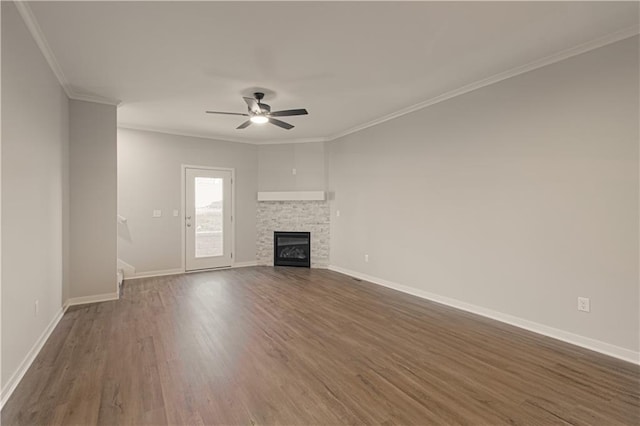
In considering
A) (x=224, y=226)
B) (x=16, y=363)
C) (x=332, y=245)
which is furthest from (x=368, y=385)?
(x=224, y=226)

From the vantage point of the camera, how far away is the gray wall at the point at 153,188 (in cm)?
575

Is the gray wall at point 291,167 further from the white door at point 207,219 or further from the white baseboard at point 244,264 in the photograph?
the white baseboard at point 244,264

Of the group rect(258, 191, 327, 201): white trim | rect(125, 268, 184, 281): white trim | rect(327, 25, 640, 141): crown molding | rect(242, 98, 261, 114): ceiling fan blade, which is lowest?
rect(125, 268, 184, 281): white trim

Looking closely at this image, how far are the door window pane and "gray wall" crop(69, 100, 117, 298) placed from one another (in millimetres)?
2072

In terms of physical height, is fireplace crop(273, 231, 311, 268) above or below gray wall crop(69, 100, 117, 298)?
below

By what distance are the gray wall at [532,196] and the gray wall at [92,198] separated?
4.24 m

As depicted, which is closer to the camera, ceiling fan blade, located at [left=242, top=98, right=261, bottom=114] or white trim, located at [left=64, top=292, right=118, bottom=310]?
ceiling fan blade, located at [left=242, top=98, right=261, bottom=114]

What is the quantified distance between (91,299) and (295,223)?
388 cm

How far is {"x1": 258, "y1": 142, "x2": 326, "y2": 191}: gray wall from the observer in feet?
22.5

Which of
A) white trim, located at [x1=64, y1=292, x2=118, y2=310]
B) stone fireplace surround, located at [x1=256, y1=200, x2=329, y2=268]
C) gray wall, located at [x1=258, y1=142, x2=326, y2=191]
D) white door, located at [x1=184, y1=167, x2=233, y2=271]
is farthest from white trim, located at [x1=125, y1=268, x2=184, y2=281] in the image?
gray wall, located at [x1=258, y1=142, x2=326, y2=191]

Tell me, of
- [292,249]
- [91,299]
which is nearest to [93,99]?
[91,299]

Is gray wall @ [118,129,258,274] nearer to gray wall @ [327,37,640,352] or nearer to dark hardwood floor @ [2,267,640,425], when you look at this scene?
dark hardwood floor @ [2,267,640,425]

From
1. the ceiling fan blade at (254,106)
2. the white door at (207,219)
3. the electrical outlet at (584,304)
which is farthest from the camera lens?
the white door at (207,219)

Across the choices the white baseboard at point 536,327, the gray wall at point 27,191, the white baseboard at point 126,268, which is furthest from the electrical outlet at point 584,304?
the white baseboard at point 126,268
